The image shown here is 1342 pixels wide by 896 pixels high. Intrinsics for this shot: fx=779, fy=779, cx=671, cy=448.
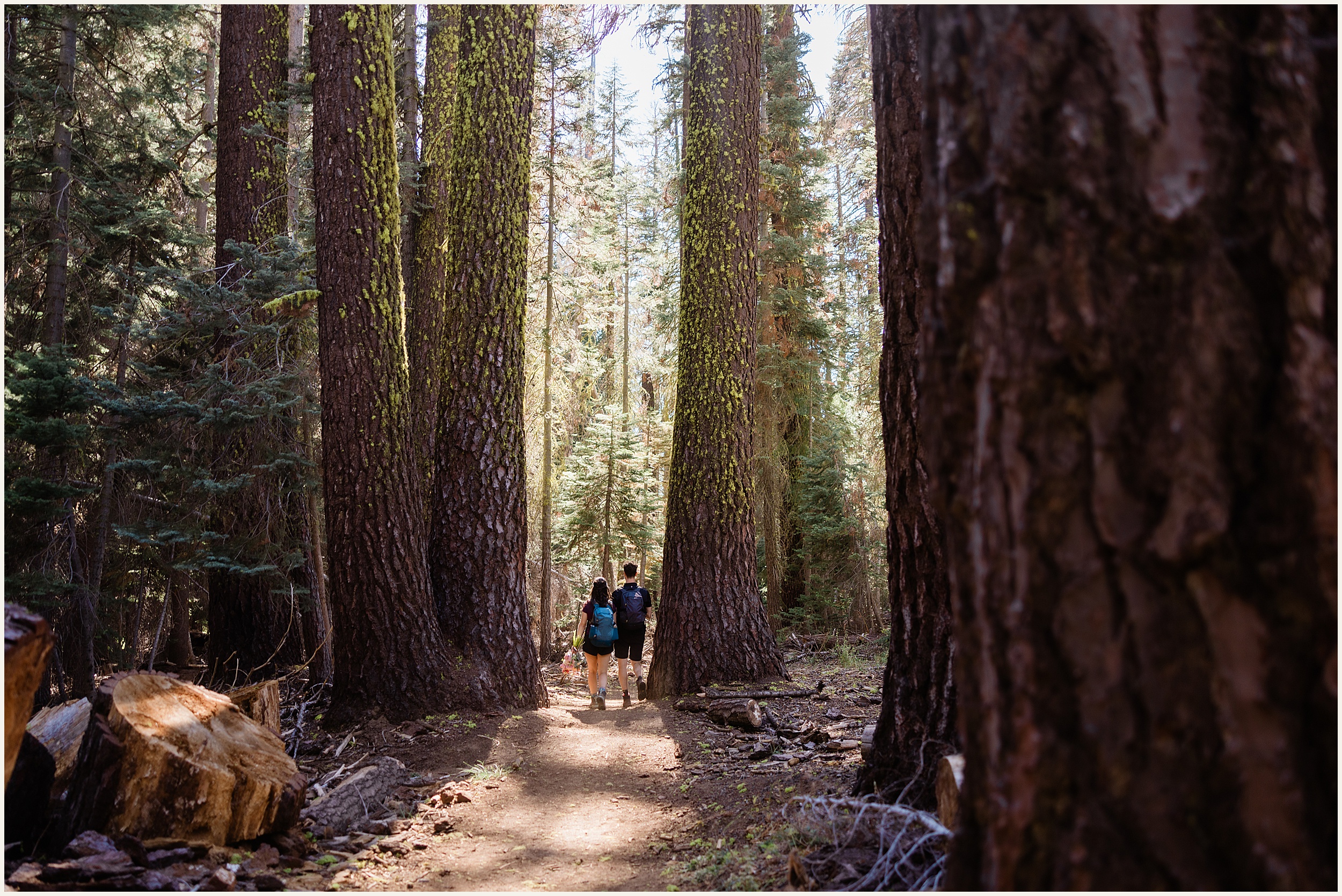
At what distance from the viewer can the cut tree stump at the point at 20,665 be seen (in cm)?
282

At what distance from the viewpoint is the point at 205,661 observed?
941 centimetres

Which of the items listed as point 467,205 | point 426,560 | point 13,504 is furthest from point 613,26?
point 13,504

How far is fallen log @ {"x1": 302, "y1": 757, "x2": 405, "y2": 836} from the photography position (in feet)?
14.4

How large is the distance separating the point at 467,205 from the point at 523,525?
124 inches

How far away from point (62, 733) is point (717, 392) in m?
6.15

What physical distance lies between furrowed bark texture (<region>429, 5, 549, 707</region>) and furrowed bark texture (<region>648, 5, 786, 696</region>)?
1.75 metres

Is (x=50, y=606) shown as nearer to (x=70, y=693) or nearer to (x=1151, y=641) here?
(x=70, y=693)

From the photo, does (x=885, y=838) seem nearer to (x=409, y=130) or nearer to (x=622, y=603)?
(x=622, y=603)

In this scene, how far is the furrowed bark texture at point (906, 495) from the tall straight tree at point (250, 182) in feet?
24.3

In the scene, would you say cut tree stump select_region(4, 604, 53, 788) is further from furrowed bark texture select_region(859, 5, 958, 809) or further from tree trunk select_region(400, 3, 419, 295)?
tree trunk select_region(400, 3, 419, 295)

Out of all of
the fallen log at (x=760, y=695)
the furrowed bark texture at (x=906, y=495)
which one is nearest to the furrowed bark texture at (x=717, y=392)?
the fallen log at (x=760, y=695)

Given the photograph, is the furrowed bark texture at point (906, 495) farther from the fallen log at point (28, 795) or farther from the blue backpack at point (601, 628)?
the blue backpack at point (601, 628)

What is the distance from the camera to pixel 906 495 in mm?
3559

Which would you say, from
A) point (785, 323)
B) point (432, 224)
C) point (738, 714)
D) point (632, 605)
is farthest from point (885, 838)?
point (785, 323)
